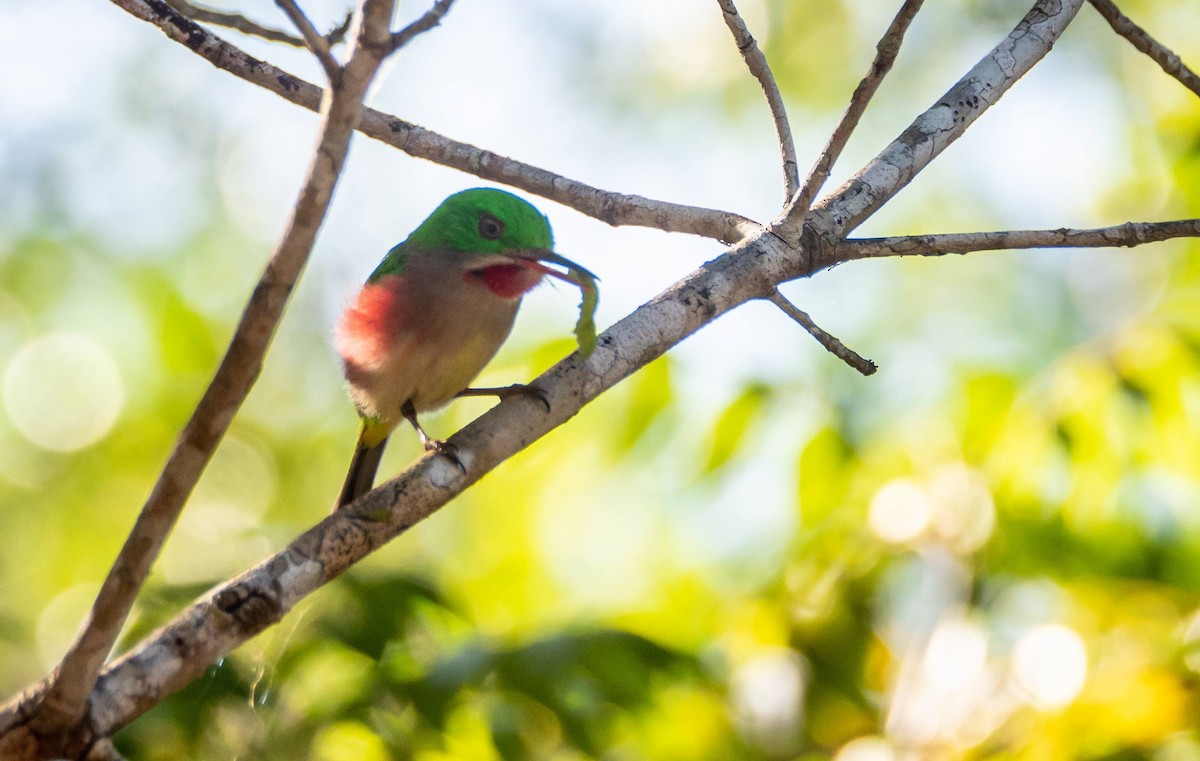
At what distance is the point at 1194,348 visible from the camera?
173 inches

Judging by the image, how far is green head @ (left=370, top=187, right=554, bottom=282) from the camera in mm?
4781

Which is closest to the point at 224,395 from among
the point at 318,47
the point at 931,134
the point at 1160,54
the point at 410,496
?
the point at 318,47

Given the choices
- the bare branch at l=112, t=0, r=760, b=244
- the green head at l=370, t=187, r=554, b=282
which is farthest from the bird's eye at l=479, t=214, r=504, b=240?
the bare branch at l=112, t=0, r=760, b=244

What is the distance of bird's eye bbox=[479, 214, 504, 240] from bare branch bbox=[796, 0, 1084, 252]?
6.06ft

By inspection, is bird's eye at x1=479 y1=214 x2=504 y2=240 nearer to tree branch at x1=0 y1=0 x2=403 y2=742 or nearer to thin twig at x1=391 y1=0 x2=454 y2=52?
thin twig at x1=391 y1=0 x2=454 y2=52

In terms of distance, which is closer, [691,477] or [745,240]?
[745,240]

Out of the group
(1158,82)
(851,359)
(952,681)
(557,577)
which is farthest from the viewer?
(557,577)

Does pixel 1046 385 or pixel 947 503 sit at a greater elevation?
pixel 1046 385

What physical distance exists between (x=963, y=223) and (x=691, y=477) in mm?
10431

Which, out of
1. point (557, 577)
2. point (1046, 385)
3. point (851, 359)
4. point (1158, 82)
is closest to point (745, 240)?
point (851, 359)

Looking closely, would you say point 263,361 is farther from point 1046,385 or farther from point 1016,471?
point 1046,385

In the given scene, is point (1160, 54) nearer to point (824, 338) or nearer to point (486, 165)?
point (824, 338)

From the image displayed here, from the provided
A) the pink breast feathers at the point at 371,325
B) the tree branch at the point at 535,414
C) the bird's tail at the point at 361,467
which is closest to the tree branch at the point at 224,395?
the tree branch at the point at 535,414

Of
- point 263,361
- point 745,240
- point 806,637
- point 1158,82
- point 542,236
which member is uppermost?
point 1158,82
